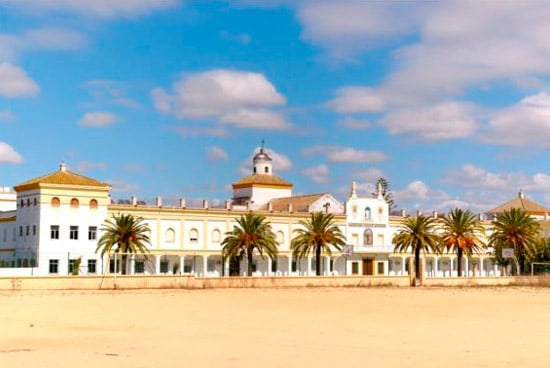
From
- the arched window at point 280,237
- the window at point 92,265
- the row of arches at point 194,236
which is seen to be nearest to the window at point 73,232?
the window at point 92,265

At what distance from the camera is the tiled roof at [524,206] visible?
117938 millimetres

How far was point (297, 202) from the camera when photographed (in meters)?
94.4

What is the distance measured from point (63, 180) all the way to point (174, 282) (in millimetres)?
21779

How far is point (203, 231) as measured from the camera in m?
81.2

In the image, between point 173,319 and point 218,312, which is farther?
point 218,312

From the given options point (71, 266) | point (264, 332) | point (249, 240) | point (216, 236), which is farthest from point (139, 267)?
point (264, 332)

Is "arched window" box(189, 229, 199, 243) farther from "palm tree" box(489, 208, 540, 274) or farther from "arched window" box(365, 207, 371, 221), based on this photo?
"palm tree" box(489, 208, 540, 274)

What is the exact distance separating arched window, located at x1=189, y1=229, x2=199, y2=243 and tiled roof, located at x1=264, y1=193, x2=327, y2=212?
45.1 feet

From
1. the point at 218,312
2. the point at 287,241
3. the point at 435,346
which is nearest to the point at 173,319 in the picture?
the point at 218,312

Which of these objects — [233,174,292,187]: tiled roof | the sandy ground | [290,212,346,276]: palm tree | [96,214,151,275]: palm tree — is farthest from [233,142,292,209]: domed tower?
the sandy ground

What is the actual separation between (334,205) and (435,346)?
71202 mm

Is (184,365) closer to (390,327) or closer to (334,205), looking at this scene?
(390,327)

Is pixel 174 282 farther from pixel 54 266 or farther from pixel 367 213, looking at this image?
pixel 367 213

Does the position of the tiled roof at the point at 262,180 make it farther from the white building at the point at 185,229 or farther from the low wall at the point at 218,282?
the low wall at the point at 218,282
